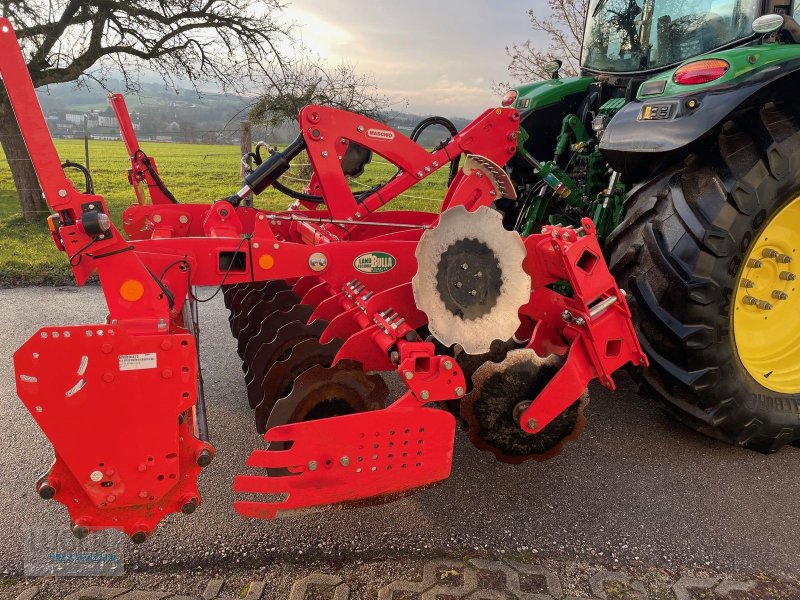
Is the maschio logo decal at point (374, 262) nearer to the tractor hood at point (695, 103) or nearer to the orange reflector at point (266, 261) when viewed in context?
the orange reflector at point (266, 261)

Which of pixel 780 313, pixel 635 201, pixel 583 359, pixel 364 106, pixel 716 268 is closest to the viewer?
pixel 583 359

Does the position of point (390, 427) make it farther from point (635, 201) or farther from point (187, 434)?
point (635, 201)

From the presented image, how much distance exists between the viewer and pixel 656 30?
3453 millimetres

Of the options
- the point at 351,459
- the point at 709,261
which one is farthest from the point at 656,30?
the point at 351,459

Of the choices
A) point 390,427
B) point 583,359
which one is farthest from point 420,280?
point 583,359

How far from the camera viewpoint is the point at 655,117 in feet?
8.13

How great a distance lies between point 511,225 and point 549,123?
0.83 metres

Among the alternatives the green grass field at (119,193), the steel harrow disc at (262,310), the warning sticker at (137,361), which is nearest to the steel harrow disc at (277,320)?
the steel harrow disc at (262,310)

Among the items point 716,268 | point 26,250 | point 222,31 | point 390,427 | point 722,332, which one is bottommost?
point 26,250

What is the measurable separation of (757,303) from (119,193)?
12.5 meters

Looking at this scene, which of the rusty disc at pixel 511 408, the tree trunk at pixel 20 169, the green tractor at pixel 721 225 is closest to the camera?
the rusty disc at pixel 511 408

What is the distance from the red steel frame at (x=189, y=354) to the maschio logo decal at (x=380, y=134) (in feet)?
1.71

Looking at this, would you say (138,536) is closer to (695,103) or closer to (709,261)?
(709,261)

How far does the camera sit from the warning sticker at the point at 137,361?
1.66 meters
